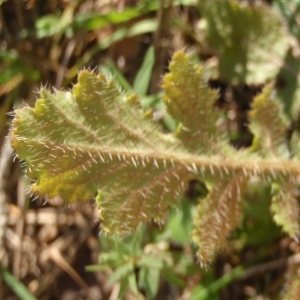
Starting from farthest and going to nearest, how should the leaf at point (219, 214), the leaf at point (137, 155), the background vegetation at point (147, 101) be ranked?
the background vegetation at point (147, 101)
the leaf at point (219, 214)
the leaf at point (137, 155)

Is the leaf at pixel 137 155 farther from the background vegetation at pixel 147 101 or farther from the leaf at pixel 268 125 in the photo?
the background vegetation at pixel 147 101

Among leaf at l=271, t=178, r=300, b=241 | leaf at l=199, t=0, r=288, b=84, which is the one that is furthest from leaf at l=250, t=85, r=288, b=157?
leaf at l=199, t=0, r=288, b=84

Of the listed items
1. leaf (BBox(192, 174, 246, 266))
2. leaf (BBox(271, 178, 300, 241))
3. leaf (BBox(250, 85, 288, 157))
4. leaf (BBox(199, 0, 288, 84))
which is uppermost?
leaf (BBox(199, 0, 288, 84))

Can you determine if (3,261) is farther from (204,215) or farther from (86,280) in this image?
(204,215)

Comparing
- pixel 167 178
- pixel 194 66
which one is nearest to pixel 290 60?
pixel 194 66

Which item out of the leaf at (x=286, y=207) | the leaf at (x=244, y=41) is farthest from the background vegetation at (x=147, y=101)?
the leaf at (x=286, y=207)

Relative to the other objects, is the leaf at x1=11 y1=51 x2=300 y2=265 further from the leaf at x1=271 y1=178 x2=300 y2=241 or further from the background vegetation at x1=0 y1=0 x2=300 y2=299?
the background vegetation at x1=0 y1=0 x2=300 y2=299

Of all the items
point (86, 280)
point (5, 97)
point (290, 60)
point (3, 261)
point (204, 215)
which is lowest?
point (86, 280)
